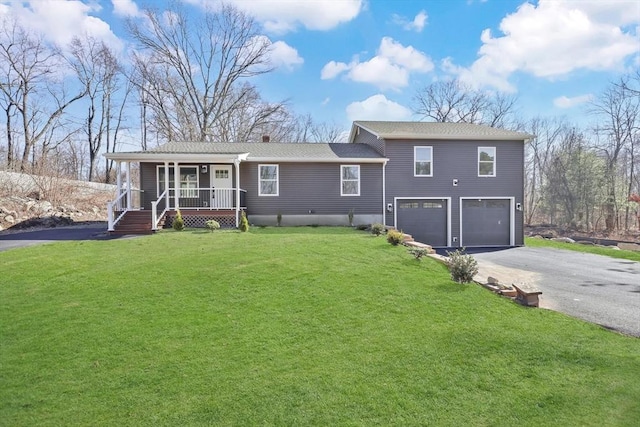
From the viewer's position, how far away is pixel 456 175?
16984mm

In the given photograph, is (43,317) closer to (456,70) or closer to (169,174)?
(169,174)

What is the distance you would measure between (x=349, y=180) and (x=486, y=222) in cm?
718

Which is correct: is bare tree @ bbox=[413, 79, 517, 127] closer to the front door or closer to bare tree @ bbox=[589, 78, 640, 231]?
bare tree @ bbox=[589, 78, 640, 231]

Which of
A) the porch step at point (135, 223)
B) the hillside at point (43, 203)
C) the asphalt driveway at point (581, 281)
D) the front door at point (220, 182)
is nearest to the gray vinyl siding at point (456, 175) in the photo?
the asphalt driveway at point (581, 281)

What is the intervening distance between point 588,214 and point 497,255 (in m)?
18.6

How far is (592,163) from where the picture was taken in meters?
26.3

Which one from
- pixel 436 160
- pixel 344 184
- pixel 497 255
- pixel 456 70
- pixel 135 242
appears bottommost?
pixel 497 255

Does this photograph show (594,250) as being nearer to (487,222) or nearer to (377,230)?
(487,222)

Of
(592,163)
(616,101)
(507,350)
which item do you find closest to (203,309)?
(507,350)

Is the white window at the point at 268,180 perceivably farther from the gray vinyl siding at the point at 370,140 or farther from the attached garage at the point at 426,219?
the attached garage at the point at 426,219

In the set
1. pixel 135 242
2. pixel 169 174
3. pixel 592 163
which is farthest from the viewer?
pixel 592 163

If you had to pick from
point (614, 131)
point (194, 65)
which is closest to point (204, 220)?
point (194, 65)

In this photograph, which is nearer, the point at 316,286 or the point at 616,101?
the point at 316,286

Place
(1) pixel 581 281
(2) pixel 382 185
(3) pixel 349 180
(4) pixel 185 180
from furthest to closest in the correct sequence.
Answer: (2) pixel 382 185 → (3) pixel 349 180 → (4) pixel 185 180 → (1) pixel 581 281
